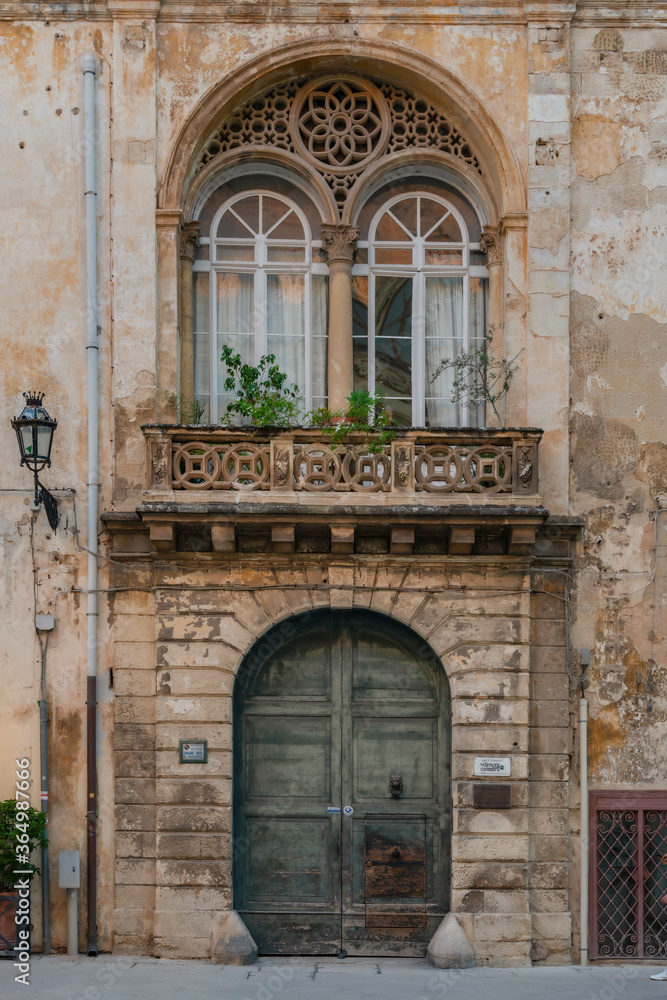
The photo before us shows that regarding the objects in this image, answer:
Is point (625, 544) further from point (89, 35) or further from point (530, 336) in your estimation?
point (89, 35)

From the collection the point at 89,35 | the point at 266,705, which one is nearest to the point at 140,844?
the point at 266,705

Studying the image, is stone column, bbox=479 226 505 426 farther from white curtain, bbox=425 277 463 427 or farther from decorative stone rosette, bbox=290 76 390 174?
decorative stone rosette, bbox=290 76 390 174

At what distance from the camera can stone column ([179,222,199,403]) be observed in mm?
11727

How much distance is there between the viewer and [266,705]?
1124 cm

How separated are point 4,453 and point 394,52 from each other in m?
5.49

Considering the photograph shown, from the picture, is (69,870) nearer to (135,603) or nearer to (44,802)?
(44,802)

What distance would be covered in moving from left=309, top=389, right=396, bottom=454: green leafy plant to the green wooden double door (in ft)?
5.62

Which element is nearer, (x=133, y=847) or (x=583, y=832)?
(x=133, y=847)

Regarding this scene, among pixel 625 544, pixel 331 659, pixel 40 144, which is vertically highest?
pixel 40 144

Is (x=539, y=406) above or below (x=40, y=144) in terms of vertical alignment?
below

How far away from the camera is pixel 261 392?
11609mm

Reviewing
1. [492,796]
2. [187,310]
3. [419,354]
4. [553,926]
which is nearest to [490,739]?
[492,796]

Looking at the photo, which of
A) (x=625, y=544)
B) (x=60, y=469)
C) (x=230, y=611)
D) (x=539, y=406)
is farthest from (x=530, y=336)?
(x=60, y=469)

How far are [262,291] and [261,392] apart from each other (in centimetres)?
112
